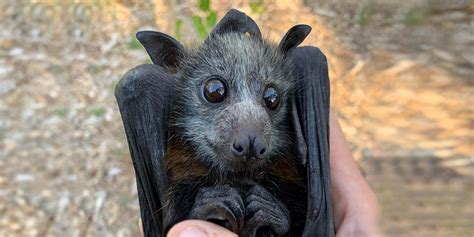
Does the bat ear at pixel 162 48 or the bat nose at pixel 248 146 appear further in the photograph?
the bat ear at pixel 162 48

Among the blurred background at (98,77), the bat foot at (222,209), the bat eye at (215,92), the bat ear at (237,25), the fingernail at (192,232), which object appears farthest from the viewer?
the blurred background at (98,77)

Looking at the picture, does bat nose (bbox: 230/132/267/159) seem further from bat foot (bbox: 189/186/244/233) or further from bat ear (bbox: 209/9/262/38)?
bat ear (bbox: 209/9/262/38)

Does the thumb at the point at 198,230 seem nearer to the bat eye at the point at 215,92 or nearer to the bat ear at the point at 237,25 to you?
the bat eye at the point at 215,92

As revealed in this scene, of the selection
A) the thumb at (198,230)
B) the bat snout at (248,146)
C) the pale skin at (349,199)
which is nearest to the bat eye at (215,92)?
the bat snout at (248,146)

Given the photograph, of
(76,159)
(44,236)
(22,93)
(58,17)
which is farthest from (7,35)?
(44,236)

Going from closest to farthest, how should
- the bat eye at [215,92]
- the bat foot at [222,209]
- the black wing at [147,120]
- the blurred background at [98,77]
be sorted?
the bat foot at [222,209] → the black wing at [147,120] → the bat eye at [215,92] → the blurred background at [98,77]

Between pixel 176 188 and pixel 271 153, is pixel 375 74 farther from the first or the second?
pixel 176 188
